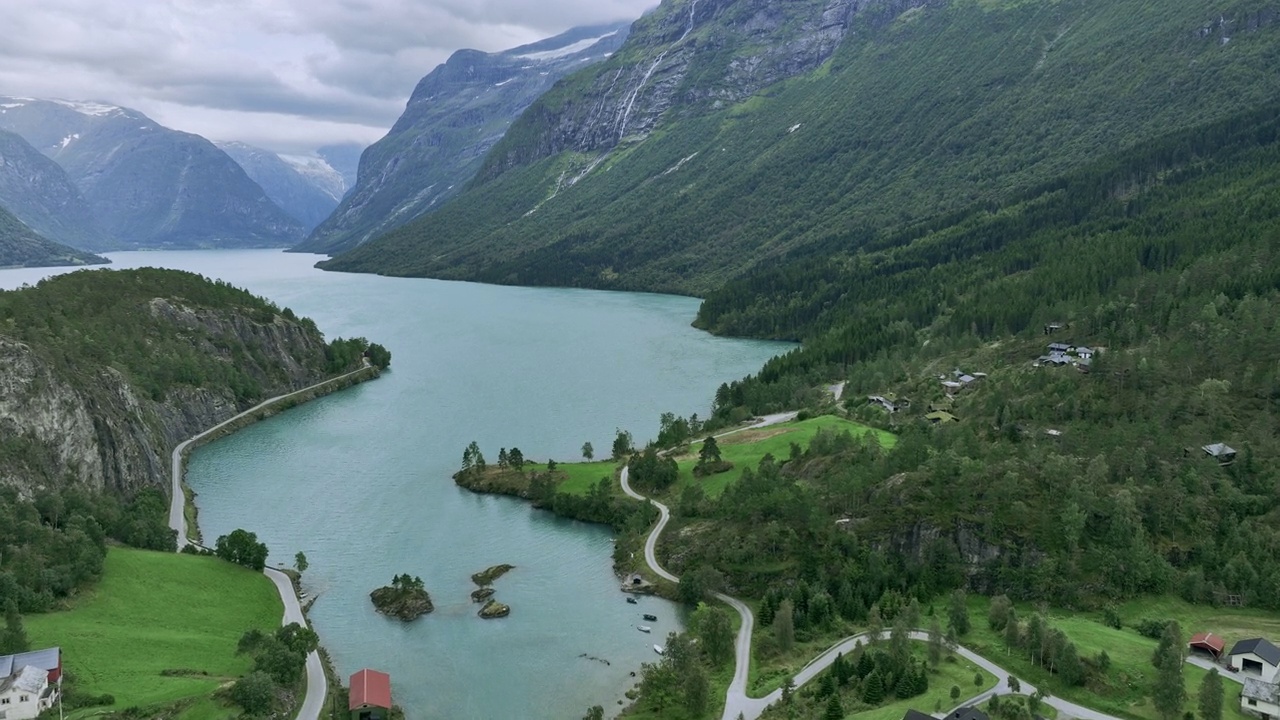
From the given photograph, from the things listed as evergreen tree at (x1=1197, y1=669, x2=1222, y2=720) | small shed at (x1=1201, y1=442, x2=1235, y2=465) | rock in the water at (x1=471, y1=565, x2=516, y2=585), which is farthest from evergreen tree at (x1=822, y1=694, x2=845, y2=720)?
small shed at (x1=1201, y1=442, x2=1235, y2=465)

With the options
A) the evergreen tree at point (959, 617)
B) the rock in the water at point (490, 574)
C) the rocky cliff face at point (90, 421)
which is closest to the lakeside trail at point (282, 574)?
the rocky cliff face at point (90, 421)

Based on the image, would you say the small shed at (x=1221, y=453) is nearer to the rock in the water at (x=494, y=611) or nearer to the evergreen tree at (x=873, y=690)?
the evergreen tree at (x=873, y=690)

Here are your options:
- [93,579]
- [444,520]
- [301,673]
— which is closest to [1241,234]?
[444,520]

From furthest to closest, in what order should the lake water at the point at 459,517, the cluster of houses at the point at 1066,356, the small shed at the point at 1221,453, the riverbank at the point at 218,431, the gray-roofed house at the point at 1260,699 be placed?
the cluster of houses at the point at 1066,356 → the riverbank at the point at 218,431 → the small shed at the point at 1221,453 → the lake water at the point at 459,517 → the gray-roofed house at the point at 1260,699

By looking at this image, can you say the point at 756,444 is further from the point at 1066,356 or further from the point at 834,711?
the point at 834,711

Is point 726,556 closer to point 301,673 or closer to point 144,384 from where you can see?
point 301,673

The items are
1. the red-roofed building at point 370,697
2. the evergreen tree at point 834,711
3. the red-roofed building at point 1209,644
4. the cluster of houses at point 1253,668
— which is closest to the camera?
the cluster of houses at point 1253,668
